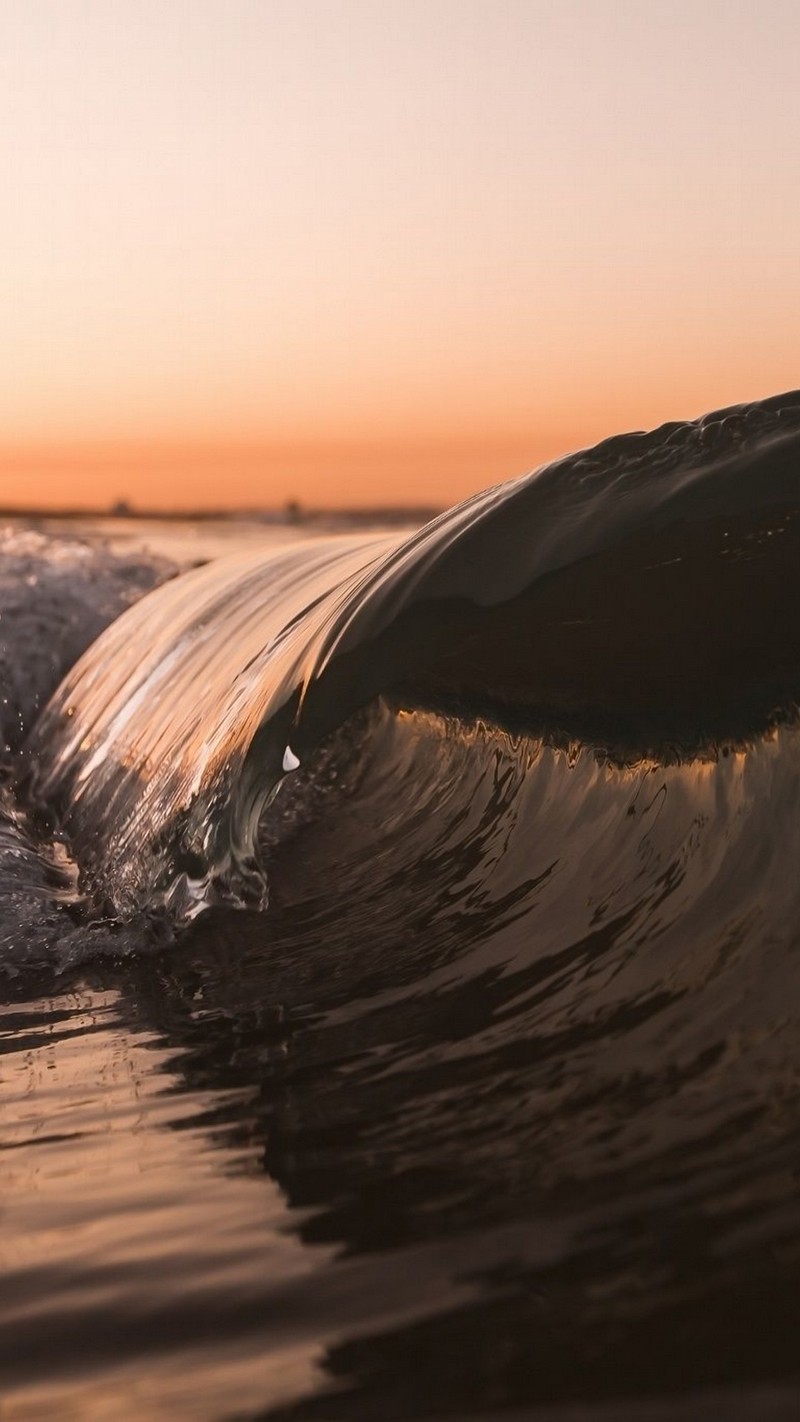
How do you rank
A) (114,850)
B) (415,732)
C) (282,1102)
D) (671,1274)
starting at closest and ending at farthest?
1. (671,1274)
2. (282,1102)
3. (114,850)
4. (415,732)

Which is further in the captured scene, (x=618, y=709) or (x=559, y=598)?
(x=618, y=709)

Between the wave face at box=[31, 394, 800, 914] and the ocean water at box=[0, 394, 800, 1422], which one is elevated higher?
the wave face at box=[31, 394, 800, 914]

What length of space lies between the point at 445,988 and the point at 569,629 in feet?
3.05

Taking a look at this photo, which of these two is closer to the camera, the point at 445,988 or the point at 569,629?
the point at 445,988

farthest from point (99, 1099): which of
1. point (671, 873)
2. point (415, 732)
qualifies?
point (415, 732)

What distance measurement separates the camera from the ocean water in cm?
130

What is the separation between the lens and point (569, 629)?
3072 mm

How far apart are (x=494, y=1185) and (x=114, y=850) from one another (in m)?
2.20

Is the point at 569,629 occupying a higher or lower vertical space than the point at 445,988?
higher

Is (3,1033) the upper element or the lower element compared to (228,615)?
lower

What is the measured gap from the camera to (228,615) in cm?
466

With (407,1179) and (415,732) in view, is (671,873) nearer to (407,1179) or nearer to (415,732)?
(407,1179)

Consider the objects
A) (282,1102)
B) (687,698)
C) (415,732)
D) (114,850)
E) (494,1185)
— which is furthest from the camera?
(415,732)

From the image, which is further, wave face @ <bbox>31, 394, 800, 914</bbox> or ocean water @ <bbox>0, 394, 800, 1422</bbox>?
wave face @ <bbox>31, 394, 800, 914</bbox>
